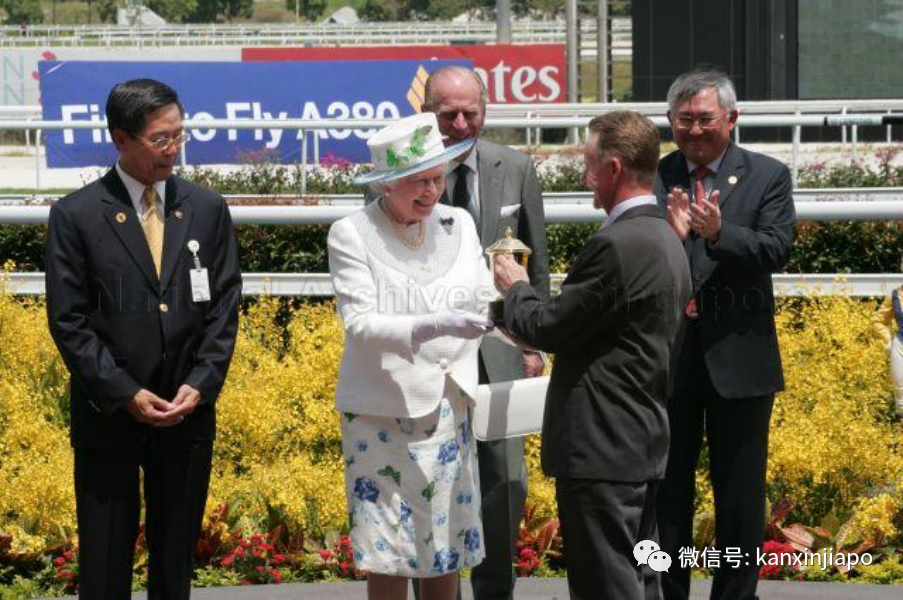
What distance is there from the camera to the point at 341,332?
695 cm

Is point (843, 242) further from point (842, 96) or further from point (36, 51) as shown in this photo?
point (36, 51)

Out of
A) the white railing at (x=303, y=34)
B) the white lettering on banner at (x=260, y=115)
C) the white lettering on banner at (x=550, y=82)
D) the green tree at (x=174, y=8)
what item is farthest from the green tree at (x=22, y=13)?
the white lettering on banner at (x=260, y=115)

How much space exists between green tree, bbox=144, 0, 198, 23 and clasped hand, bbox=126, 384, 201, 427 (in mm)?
109525

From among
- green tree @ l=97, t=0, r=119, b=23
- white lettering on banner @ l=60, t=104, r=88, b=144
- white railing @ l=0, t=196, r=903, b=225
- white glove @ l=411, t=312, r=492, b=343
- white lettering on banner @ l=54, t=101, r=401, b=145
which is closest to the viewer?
white glove @ l=411, t=312, r=492, b=343

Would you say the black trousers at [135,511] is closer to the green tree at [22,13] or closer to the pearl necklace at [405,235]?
the pearl necklace at [405,235]

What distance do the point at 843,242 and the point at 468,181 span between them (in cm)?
357

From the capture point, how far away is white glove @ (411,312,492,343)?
14.1ft

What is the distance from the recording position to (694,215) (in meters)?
4.88

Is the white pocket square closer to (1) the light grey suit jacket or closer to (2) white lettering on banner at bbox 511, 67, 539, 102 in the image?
(1) the light grey suit jacket

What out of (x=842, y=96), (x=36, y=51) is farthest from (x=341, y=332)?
(x=36, y=51)

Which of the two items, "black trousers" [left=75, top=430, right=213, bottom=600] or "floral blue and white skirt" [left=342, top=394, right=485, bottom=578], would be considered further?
"black trousers" [left=75, top=430, right=213, bottom=600]

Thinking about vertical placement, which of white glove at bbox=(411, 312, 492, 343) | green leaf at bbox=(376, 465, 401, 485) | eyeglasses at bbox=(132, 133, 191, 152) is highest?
eyeglasses at bbox=(132, 133, 191, 152)

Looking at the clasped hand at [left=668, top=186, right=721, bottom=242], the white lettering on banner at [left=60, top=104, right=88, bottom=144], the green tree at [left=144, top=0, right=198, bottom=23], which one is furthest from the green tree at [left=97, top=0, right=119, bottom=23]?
the clasped hand at [left=668, top=186, right=721, bottom=242]

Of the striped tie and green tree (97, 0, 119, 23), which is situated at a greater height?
green tree (97, 0, 119, 23)
